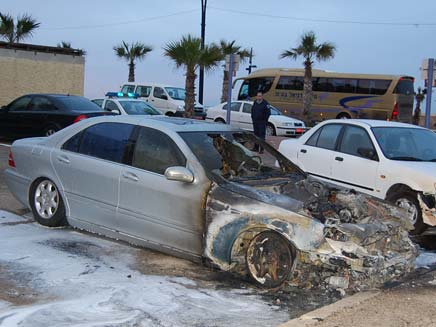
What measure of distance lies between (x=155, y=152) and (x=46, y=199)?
169 centimetres

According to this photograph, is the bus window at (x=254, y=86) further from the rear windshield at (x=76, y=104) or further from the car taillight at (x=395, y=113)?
the rear windshield at (x=76, y=104)

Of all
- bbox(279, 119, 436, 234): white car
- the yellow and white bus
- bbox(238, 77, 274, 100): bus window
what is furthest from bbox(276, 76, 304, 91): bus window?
bbox(279, 119, 436, 234): white car

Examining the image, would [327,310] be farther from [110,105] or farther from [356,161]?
[110,105]

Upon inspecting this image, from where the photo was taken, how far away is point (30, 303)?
4504mm

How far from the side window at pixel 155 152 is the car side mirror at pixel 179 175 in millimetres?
209

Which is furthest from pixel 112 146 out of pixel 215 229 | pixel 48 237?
pixel 215 229

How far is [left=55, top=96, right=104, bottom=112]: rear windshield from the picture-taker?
13.7m

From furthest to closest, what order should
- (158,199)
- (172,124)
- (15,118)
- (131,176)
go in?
(15,118)
(172,124)
(131,176)
(158,199)

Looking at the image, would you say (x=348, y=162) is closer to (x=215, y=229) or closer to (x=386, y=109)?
(x=215, y=229)

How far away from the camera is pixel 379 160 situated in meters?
8.30

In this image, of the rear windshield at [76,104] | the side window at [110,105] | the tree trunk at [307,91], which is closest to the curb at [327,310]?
the rear windshield at [76,104]

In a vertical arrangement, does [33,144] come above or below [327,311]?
above

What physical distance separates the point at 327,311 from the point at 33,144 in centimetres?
419

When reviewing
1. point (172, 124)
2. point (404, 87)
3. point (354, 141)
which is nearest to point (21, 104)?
point (354, 141)
